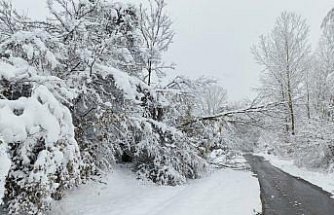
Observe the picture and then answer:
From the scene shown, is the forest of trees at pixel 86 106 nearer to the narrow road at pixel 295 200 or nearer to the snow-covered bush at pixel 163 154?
the snow-covered bush at pixel 163 154

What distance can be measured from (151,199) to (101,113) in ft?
8.90

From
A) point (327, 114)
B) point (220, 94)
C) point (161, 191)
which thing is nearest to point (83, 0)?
point (161, 191)

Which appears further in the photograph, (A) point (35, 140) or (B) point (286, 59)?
(B) point (286, 59)

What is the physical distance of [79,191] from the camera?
9.08m

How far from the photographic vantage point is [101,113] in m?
8.26

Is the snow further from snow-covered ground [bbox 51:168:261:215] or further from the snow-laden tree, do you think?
snow-covered ground [bbox 51:168:261:215]

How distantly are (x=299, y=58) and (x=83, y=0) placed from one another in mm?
20060

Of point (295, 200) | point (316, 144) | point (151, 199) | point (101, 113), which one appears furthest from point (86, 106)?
point (316, 144)

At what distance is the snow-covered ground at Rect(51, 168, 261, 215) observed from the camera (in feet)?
25.6

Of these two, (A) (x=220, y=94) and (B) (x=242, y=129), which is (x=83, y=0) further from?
(A) (x=220, y=94)

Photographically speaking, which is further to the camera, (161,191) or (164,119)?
(164,119)

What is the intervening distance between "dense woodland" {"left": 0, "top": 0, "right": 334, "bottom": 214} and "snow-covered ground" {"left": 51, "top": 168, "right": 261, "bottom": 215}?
0.50 meters

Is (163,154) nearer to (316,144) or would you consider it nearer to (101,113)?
(101,113)

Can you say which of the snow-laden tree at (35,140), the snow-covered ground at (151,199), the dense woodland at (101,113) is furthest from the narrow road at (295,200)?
the snow-laden tree at (35,140)
